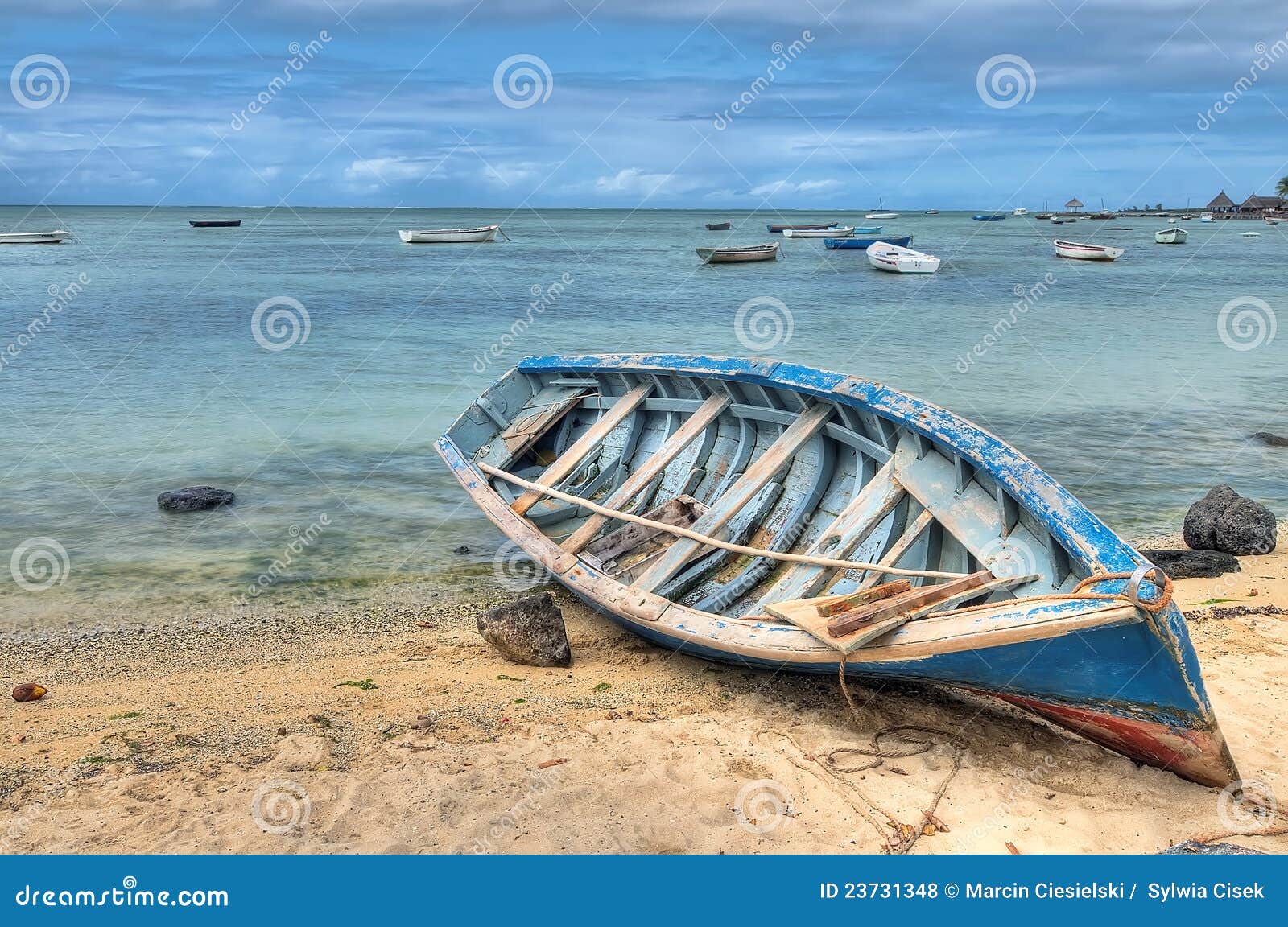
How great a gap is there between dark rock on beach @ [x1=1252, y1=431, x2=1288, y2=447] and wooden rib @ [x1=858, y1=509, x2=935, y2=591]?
9572mm

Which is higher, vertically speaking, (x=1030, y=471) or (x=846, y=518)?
(x=1030, y=471)

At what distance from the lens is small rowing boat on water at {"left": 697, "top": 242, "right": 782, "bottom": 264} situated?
47.2 metres

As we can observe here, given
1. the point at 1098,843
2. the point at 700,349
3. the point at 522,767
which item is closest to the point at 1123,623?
the point at 1098,843

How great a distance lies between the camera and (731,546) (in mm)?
6090

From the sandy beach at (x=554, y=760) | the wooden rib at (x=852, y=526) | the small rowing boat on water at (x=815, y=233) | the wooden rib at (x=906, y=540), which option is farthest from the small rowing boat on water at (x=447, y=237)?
the wooden rib at (x=906, y=540)

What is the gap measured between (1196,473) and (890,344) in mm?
11356

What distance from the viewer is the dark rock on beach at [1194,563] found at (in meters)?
8.14

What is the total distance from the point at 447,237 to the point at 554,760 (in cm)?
6392

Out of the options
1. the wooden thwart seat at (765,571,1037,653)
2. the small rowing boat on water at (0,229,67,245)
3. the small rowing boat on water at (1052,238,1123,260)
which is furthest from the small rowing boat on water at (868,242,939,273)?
the small rowing boat on water at (0,229,67,245)

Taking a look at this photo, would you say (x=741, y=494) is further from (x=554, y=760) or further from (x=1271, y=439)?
(x=1271, y=439)

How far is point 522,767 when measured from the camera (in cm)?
517

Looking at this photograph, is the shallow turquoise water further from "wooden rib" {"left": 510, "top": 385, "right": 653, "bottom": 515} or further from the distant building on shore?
the distant building on shore

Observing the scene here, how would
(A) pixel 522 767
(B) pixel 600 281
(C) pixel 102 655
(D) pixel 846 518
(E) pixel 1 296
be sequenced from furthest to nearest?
1. (B) pixel 600 281
2. (E) pixel 1 296
3. (C) pixel 102 655
4. (D) pixel 846 518
5. (A) pixel 522 767

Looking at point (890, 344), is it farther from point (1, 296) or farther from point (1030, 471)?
point (1, 296)
